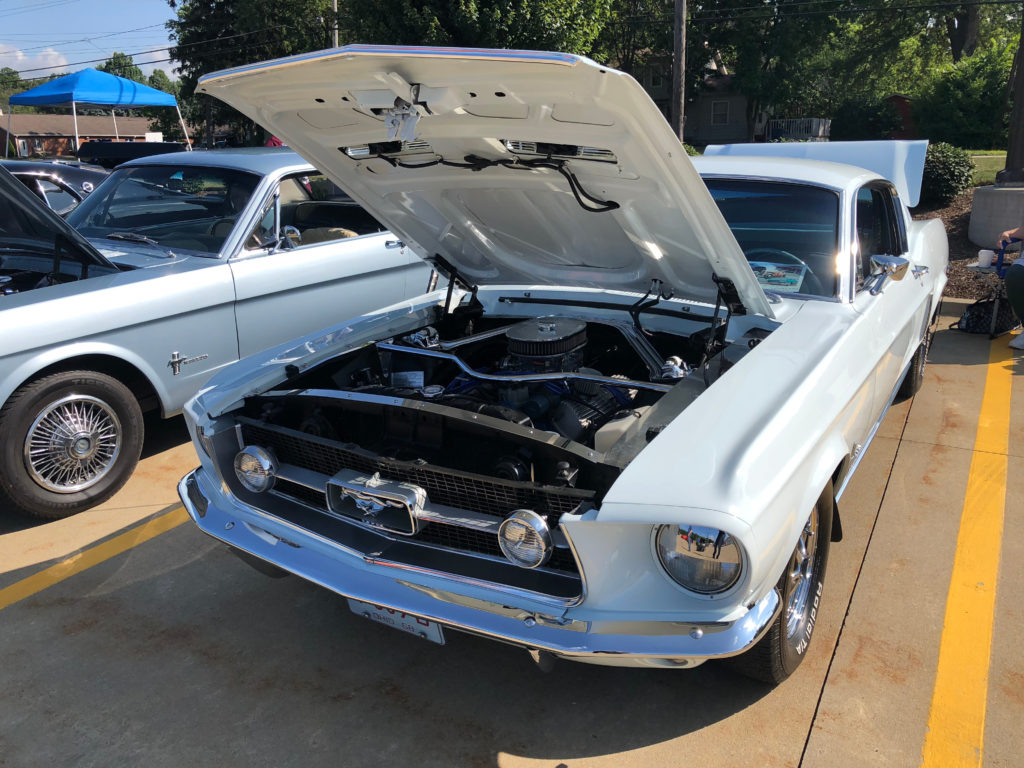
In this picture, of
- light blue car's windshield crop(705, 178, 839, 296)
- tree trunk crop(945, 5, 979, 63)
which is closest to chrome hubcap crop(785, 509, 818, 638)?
light blue car's windshield crop(705, 178, 839, 296)

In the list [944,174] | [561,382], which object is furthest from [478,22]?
[561,382]

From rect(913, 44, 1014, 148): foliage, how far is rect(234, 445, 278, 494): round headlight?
1108 inches

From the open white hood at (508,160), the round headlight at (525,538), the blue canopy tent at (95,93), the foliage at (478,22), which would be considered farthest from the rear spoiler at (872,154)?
the blue canopy tent at (95,93)

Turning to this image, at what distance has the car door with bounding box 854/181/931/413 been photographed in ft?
11.2

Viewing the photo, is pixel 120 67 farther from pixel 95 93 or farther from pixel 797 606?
pixel 797 606

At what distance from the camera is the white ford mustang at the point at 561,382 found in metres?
2.07

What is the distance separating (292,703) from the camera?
2.60 metres

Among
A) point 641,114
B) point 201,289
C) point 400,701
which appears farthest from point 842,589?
point 201,289

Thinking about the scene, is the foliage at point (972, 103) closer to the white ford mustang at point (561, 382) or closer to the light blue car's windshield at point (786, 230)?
the white ford mustang at point (561, 382)

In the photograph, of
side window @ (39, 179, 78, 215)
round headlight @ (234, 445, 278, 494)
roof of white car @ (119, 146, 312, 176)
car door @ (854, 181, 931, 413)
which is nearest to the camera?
round headlight @ (234, 445, 278, 494)

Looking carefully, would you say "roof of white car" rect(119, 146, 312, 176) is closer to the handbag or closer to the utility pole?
the handbag

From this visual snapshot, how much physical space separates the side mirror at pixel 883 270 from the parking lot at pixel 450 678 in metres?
1.07

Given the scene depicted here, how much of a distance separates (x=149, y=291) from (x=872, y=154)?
4834 millimetres

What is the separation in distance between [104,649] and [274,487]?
88 centimetres
